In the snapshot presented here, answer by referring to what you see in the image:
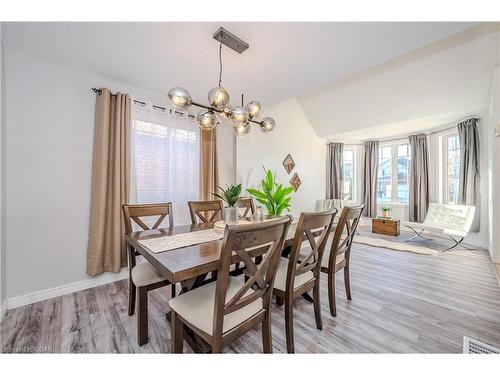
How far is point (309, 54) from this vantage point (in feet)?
6.25

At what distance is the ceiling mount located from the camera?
1605mm

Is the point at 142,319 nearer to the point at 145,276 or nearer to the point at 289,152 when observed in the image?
the point at 145,276

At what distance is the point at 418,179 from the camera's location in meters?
4.65

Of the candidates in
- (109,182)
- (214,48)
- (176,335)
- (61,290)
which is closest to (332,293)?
(176,335)

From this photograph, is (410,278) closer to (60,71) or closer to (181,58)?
(181,58)

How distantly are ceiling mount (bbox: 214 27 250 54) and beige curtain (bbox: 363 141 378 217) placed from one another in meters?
4.85

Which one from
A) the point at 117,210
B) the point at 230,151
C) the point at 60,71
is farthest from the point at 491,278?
the point at 60,71

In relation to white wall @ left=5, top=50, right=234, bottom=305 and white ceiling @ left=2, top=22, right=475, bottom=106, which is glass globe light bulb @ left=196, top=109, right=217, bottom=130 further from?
white wall @ left=5, top=50, right=234, bottom=305

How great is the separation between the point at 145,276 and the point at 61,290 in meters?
1.35

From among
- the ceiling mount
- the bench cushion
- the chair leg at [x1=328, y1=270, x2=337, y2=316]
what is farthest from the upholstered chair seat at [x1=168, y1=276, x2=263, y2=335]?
the bench cushion

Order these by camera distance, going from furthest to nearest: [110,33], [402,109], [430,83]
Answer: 1. [402,109]
2. [430,83]
3. [110,33]

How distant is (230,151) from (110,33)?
220 cm

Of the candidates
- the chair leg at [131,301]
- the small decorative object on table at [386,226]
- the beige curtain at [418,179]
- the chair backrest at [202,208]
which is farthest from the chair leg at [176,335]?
the beige curtain at [418,179]

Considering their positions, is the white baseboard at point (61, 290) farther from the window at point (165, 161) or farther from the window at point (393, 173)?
the window at point (393, 173)
